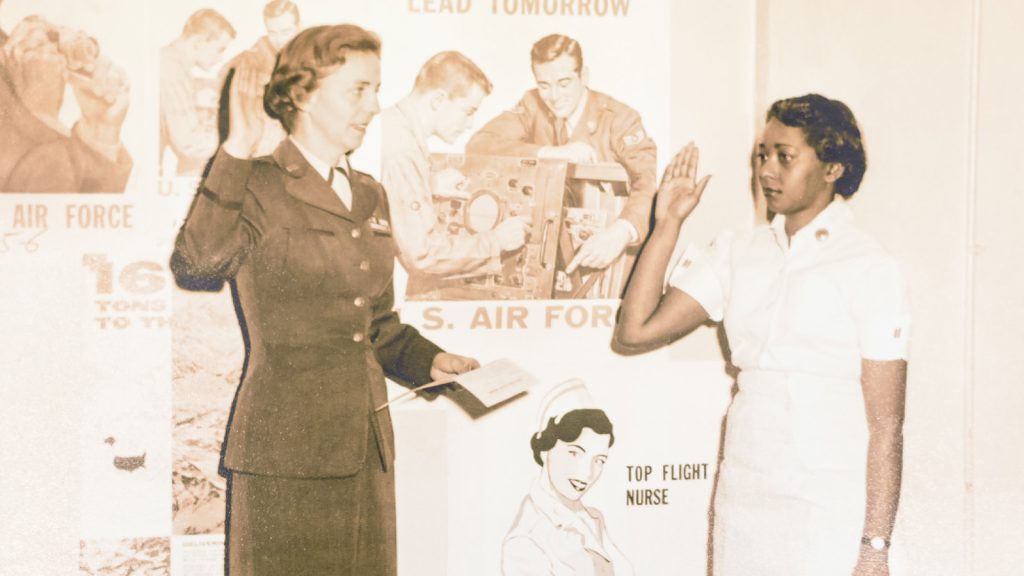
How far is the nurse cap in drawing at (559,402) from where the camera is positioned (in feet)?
5.97

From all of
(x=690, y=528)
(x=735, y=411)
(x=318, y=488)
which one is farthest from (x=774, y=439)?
(x=318, y=488)

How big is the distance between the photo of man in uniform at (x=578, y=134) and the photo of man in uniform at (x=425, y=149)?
0.23 ft

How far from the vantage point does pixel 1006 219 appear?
1908 mm

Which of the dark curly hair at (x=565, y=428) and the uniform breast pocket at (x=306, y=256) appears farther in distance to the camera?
the dark curly hair at (x=565, y=428)

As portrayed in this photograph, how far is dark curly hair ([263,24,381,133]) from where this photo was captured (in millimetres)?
1718

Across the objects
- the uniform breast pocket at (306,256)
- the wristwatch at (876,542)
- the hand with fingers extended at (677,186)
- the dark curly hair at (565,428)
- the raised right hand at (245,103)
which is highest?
the raised right hand at (245,103)

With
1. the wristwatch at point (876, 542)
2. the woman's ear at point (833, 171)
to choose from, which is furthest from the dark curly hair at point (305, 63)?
the wristwatch at point (876, 542)

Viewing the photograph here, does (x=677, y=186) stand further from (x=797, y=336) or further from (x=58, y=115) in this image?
(x=58, y=115)

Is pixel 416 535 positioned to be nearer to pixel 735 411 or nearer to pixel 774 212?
pixel 735 411

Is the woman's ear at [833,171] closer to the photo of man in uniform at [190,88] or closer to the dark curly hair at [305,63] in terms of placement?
the dark curly hair at [305,63]

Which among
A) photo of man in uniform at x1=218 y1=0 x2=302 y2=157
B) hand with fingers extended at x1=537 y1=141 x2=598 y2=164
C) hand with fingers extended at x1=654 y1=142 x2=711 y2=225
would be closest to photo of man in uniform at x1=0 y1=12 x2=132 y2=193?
photo of man in uniform at x1=218 y1=0 x2=302 y2=157

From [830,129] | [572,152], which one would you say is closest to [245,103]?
[572,152]

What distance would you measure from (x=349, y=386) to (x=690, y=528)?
74cm

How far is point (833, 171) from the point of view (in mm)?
A: 1847
